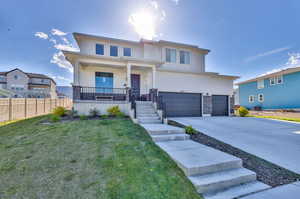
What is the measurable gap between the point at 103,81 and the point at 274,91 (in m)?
21.2

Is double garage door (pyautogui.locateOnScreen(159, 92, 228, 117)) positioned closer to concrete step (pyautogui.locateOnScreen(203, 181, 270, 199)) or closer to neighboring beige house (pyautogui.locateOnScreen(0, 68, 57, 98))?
concrete step (pyautogui.locateOnScreen(203, 181, 270, 199))

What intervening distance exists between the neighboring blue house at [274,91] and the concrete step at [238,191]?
61.4 ft

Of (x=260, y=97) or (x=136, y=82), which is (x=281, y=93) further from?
(x=136, y=82)

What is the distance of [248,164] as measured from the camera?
320 centimetres

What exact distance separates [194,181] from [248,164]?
73.1 inches

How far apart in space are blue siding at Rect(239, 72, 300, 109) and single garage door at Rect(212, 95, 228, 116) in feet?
31.2

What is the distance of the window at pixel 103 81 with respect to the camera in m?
10.2

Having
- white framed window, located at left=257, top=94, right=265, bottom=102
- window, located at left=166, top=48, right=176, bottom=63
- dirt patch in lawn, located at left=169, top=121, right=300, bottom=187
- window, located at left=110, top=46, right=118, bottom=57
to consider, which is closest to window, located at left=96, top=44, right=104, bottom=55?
window, located at left=110, top=46, right=118, bottom=57

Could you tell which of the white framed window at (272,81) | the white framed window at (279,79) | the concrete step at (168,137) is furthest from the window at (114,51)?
the white framed window at (272,81)

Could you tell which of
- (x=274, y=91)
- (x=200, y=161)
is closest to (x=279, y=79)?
(x=274, y=91)

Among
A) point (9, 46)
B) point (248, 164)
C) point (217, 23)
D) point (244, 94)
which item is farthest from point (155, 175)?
point (244, 94)

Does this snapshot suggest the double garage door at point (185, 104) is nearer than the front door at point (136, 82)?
Yes

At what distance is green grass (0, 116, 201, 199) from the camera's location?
210 cm

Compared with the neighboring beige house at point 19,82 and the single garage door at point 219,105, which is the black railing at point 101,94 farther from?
the neighboring beige house at point 19,82
